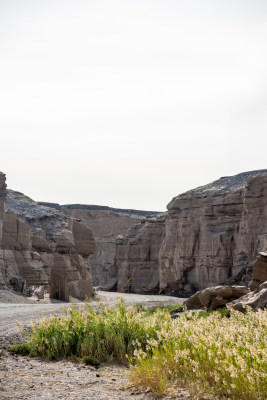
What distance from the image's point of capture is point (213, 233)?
49.8 meters

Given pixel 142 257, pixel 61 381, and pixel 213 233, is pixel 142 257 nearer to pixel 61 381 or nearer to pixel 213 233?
pixel 213 233

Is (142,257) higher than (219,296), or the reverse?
(142,257)

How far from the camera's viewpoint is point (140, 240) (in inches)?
2596

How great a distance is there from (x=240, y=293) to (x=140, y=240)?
161ft

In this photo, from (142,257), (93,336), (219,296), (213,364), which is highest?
(142,257)

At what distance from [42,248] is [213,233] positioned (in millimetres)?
19219

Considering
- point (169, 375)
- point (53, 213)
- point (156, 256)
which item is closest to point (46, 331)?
point (169, 375)

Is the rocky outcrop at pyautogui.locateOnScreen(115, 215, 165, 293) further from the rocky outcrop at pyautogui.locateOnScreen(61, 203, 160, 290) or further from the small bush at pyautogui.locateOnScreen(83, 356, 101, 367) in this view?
the small bush at pyautogui.locateOnScreen(83, 356, 101, 367)

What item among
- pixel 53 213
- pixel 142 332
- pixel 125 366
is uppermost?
pixel 53 213

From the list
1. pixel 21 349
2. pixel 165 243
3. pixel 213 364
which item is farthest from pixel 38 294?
pixel 165 243

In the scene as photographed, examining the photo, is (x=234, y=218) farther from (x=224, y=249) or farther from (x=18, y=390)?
(x=18, y=390)

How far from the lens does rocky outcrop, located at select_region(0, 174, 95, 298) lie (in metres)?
33.4

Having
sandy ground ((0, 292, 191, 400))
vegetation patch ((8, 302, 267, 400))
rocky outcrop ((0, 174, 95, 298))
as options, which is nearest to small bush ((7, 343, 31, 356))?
vegetation patch ((8, 302, 267, 400))

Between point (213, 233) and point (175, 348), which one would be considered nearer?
point (175, 348)
